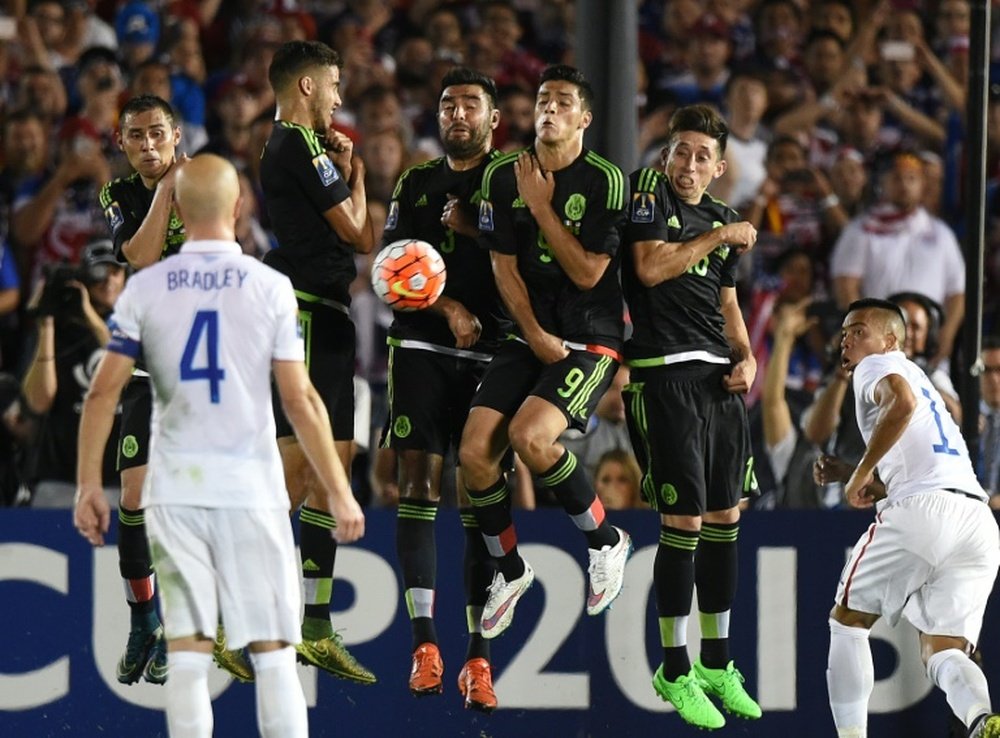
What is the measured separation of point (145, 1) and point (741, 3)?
495cm

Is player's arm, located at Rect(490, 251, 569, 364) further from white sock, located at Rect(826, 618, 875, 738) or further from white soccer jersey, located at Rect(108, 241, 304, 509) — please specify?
white sock, located at Rect(826, 618, 875, 738)

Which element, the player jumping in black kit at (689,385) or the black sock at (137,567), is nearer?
the player jumping in black kit at (689,385)

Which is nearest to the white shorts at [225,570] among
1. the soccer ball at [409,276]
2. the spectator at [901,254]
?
the soccer ball at [409,276]

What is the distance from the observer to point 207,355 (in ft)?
21.6

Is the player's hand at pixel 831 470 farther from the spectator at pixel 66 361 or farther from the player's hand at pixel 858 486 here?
the spectator at pixel 66 361

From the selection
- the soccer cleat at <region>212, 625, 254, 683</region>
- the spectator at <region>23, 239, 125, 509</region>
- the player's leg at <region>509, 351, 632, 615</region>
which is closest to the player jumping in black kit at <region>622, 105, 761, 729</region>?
the player's leg at <region>509, 351, 632, 615</region>

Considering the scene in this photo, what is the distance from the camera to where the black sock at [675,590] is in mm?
8625

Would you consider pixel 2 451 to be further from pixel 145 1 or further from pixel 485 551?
pixel 145 1

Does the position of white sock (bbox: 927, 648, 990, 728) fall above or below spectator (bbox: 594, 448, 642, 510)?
below

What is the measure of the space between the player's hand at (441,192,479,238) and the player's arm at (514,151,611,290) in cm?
33

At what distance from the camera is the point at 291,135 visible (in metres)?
8.31

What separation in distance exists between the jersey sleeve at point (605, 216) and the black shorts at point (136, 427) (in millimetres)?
2248

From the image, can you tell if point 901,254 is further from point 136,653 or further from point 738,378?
point 136,653

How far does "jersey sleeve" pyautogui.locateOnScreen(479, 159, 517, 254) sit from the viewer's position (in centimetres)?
835
